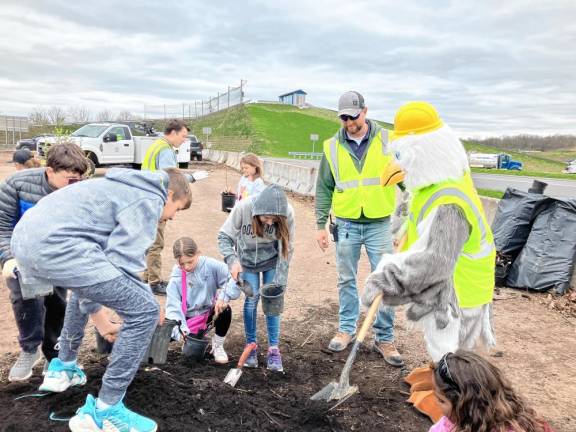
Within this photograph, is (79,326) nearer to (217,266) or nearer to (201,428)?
(201,428)

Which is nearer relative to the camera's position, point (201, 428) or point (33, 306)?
point (201, 428)

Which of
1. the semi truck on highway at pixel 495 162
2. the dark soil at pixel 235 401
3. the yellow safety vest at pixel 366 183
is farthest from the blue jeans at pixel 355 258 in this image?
the semi truck on highway at pixel 495 162

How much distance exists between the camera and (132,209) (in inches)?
95.7

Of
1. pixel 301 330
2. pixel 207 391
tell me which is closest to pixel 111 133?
pixel 301 330

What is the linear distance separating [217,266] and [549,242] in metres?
4.41

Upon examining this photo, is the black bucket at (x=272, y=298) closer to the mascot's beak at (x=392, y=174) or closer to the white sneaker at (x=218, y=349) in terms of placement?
the white sneaker at (x=218, y=349)

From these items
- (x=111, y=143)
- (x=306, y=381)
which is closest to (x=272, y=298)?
(x=306, y=381)

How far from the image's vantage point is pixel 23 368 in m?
3.44

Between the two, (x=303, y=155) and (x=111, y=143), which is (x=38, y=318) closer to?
(x=111, y=143)

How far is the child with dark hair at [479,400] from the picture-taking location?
6.86 feet

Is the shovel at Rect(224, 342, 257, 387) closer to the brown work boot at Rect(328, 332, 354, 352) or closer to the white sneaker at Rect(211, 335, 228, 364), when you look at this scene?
the white sneaker at Rect(211, 335, 228, 364)

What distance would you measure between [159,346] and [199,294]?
0.70 m

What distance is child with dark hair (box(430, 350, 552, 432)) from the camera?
2.09 meters

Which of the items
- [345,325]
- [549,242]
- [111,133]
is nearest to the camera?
[345,325]
